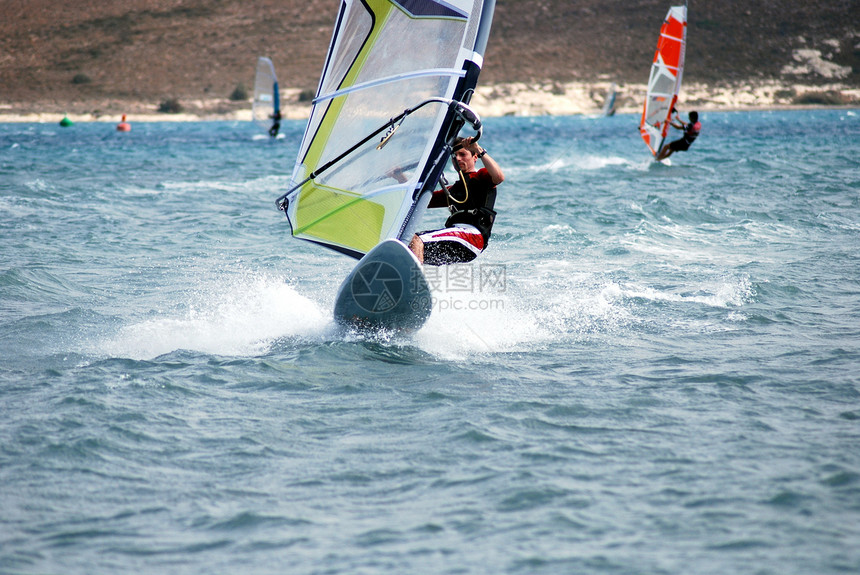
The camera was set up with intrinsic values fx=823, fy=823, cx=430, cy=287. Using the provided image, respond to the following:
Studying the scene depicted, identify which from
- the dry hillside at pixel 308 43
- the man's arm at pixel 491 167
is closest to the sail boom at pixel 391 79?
the man's arm at pixel 491 167

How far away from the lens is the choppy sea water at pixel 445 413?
12.0 ft

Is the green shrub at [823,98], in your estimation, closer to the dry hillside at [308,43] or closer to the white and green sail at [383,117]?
the dry hillside at [308,43]

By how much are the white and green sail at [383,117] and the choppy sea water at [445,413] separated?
102 centimetres

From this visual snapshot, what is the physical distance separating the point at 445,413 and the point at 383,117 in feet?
9.60

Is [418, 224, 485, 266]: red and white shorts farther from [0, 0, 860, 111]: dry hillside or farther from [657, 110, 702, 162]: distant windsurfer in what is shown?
[0, 0, 860, 111]: dry hillside

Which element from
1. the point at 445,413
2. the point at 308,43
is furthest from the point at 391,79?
the point at 308,43

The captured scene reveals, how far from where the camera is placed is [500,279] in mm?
9562

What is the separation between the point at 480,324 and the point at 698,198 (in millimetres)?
10728

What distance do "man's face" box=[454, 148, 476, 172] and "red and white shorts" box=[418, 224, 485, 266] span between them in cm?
49

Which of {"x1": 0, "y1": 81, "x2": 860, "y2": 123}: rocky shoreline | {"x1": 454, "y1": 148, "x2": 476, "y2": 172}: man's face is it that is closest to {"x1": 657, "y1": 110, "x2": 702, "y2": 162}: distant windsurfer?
{"x1": 454, "y1": 148, "x2": 476, "y2": 172}: man's face

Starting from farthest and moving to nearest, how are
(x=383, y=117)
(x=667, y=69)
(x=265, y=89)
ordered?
→ (x=265, y=89) → (x=667, y=69) → (x=383, y=117)

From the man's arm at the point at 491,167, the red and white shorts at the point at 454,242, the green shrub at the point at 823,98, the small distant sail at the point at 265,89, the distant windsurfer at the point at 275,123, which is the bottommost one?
the red and white shorts at the point at 454,242

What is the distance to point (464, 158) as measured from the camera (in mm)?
6652

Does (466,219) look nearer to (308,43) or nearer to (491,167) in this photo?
(491,167)
